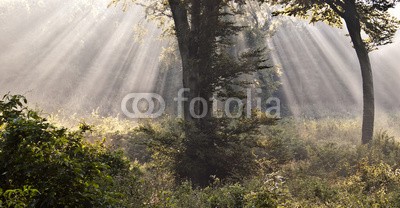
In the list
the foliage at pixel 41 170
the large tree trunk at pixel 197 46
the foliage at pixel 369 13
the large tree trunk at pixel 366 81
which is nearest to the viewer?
the foliage at pixel 41 170

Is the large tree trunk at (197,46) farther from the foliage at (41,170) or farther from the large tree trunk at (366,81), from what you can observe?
the large tree trunk at (366,81)

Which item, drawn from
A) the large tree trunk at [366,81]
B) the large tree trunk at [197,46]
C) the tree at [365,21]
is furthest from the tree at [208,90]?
the large tree trunk at [366,81]

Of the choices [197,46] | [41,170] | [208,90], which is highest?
[197,46]

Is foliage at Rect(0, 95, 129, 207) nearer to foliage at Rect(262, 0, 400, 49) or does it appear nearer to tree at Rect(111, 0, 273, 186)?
tree at Rect(111, 0, 273, 186)

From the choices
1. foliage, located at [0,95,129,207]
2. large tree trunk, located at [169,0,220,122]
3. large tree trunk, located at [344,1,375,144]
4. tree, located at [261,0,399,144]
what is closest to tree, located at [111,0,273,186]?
large tree trunk, located at [169,0,220,122]

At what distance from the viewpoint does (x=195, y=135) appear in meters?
9.96

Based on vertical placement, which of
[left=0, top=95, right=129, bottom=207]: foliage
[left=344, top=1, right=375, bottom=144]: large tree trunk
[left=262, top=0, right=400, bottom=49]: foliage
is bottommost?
[left=0, top=95, right=129, bottom=207]: foliage

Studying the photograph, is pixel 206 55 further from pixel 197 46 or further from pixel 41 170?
pixel 41 170

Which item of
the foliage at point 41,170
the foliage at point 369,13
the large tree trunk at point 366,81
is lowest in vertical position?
the foliage at point 41,170

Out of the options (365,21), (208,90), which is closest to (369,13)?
(365,21)

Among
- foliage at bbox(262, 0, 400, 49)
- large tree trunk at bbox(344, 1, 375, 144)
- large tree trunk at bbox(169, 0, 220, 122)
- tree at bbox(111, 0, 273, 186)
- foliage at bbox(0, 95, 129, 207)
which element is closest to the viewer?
foliage at bbox(0, 95, 129, 207)

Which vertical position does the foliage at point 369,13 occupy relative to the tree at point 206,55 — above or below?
above

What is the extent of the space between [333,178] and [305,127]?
9870mm

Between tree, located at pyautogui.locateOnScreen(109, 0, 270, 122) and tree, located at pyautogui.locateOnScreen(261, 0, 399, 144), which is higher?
tree, located at pyautogui.locateOnScreen(261, 0, 399, 144)
